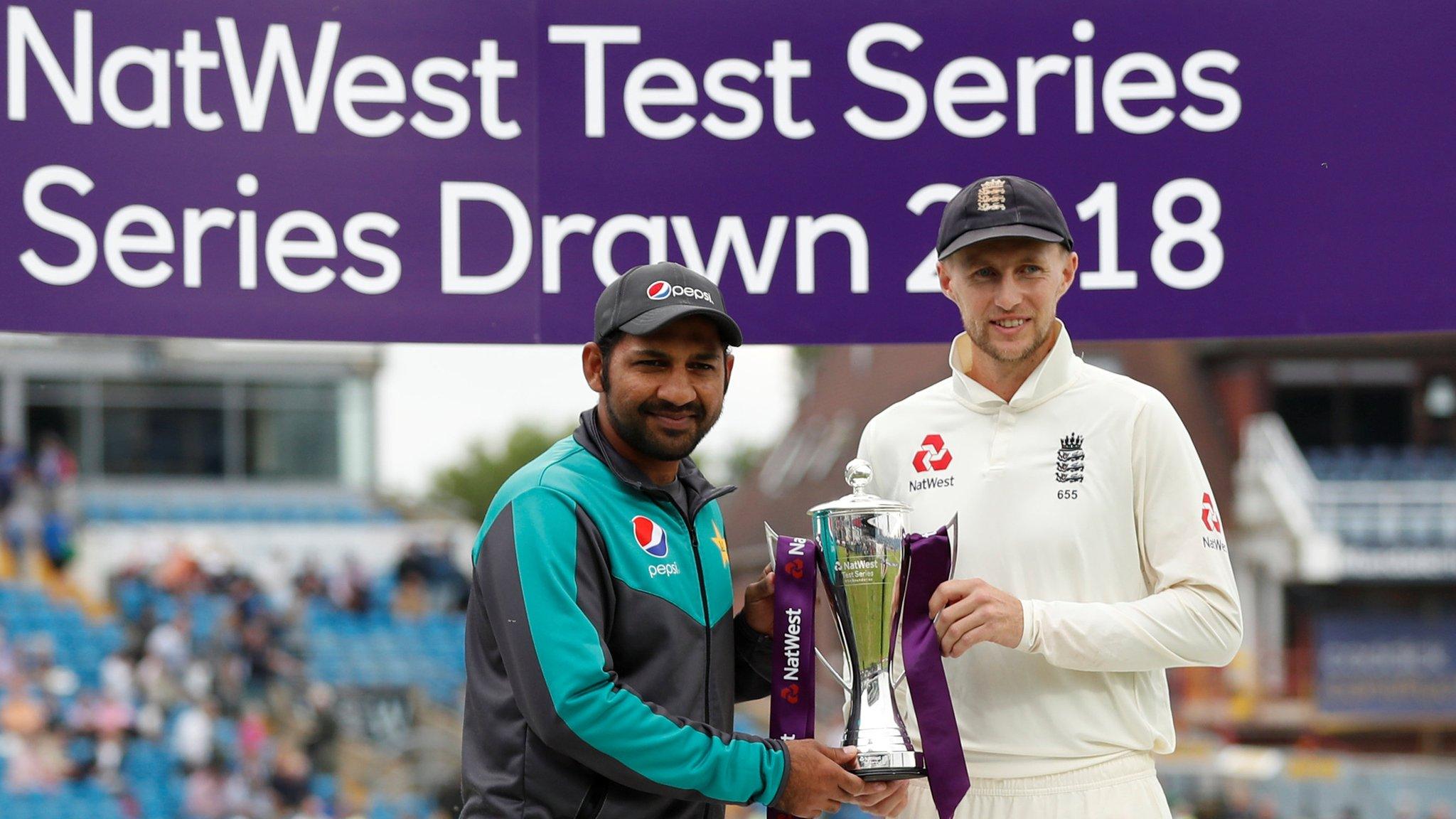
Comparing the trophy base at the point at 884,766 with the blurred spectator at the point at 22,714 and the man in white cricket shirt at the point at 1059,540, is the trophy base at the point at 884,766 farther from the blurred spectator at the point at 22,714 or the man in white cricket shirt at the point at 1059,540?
the blurred spectator at the point at 22,714

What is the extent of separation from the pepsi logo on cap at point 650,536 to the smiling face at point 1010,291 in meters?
0.65

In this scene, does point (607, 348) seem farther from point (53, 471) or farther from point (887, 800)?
point (53, 471)

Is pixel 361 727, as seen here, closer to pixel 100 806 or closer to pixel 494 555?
pixel 100 806

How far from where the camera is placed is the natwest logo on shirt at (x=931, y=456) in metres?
2.85

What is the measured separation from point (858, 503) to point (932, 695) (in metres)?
0.34

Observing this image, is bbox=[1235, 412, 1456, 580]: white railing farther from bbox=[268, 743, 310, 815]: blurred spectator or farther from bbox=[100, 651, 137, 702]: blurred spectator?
bbox=[100, 651, 137, 702]: blurred spectator

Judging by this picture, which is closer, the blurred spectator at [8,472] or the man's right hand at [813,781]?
the man's right hand at [813,781]

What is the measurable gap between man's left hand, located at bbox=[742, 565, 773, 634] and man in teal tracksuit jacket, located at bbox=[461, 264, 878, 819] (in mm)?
105

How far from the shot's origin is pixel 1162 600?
8.76 ft

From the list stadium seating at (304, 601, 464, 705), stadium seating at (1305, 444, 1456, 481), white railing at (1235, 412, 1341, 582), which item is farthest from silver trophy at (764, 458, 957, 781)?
stadium seating at (1305, 444, 1456, 481)

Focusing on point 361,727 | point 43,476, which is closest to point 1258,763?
point 361,727

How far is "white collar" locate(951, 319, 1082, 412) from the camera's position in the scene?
9.20 ft

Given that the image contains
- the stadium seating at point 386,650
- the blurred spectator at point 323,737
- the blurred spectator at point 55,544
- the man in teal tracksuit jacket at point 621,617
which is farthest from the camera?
the blurred spectator at point 55,544

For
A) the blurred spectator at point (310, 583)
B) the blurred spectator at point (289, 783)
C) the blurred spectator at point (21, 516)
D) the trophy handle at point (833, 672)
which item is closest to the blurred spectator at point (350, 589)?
the blurred spectator at point (310, 583)
